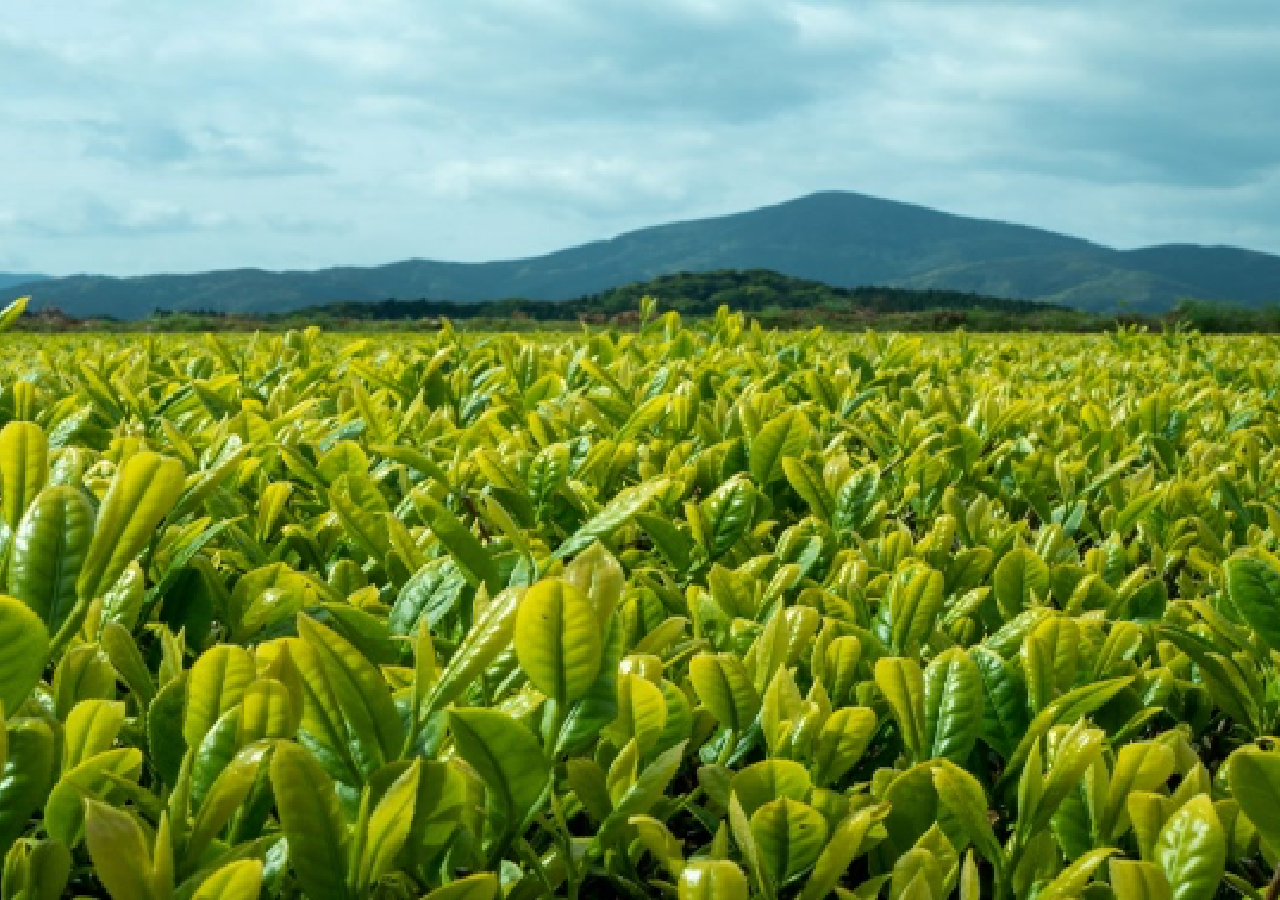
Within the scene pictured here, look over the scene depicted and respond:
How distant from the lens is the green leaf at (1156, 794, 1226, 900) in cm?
100

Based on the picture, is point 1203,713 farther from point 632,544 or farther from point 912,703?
point 632,544

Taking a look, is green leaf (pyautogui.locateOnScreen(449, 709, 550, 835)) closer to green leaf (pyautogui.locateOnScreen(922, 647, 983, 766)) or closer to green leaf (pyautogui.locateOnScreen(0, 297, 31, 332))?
green leaf (pyautogui.locateOnScreen(922, 647, 983, 766))

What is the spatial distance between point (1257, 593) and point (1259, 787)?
447 millimetres

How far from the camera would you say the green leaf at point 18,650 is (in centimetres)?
91

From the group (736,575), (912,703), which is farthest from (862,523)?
(912,703)

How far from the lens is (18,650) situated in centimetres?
93

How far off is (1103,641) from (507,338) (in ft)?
9.11

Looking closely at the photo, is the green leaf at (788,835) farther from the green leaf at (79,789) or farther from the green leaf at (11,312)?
the green leaf at (11,312)

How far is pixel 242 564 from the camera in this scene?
1.77 metres

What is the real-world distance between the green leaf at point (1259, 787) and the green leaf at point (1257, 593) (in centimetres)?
40

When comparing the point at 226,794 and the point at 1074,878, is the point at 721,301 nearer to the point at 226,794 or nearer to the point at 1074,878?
the point at 1074,878

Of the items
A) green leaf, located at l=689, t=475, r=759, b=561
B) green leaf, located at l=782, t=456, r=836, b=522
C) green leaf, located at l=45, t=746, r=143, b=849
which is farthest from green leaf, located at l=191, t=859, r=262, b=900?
green leaf, located at l=782, t=456, r=836, b=522

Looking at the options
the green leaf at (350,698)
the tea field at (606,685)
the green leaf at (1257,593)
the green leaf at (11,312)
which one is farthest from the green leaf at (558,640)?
the green leaf at (11,312)

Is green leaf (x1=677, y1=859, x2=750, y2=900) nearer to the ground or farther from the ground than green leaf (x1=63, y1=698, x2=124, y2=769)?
nearer to the ground
